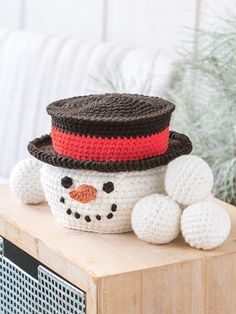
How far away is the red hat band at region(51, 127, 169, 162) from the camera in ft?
3.39

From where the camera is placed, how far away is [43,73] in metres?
2.01

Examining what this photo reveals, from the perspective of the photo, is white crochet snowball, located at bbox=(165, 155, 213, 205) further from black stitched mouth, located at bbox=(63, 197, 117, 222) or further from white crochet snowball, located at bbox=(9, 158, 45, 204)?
white crochet snowball, located at bbox=(9, 158, 45, 204)

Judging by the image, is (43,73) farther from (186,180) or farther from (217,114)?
(186,180)

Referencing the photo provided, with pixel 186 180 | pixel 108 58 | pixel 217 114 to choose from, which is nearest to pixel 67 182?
pixel 186 180

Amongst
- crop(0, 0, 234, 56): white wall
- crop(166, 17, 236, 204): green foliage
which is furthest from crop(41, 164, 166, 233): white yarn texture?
crop(0, 0, 234, 56): white wall

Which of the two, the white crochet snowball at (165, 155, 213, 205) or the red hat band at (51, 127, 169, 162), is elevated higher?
the red hat band at (51, 127, 169, 162)

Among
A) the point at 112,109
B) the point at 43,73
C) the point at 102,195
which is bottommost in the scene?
the point at 43,73

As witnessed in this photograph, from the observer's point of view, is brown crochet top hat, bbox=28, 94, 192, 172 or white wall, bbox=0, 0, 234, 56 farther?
white wall, bbox=0, 0, 234, 56

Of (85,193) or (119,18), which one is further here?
(119,18)

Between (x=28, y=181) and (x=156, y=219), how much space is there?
0.74 feet

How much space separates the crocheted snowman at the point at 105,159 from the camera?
103cm

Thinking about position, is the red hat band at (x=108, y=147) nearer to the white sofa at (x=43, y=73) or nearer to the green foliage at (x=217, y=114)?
the green foliage at (x=217, y=114)

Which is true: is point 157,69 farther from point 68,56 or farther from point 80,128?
point 80,128

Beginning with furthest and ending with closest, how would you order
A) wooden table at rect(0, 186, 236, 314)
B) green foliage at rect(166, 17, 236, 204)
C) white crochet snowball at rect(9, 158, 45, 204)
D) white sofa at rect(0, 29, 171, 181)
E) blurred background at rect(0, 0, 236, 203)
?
white sofa at rect(0, 29, 171, 181)
blurred background at rect(0, 0, 236, 203)
green foliage at rect(166, 17, 236, 204)
white crochet snowball at rect(9, 158, 45, 204)
wooden table at rect(0, 186, 236, 314)
